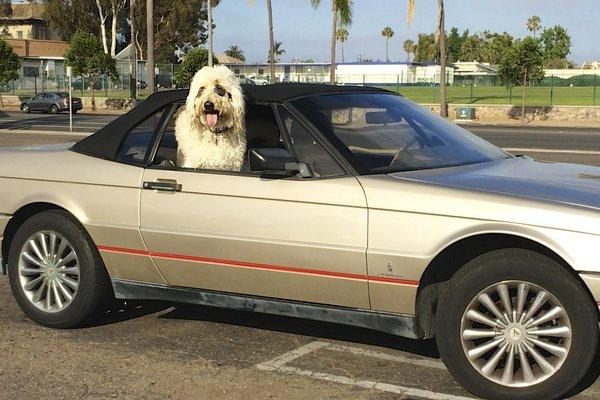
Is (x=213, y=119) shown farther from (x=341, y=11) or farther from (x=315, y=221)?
(x=341, y=11)

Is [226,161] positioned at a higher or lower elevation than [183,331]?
higher

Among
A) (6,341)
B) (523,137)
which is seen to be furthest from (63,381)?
(523,137)

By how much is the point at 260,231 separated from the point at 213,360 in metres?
0.84

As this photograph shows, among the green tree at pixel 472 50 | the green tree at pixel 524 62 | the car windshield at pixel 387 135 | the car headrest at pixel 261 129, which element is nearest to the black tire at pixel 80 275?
the car headrest at pixel 261 129

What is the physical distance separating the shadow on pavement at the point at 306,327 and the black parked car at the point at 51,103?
43.8 meters

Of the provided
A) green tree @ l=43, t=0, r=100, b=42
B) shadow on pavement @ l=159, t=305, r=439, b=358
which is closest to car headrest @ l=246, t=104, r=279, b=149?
shadow on pavement @ l=159, t=305, r=439, b=358

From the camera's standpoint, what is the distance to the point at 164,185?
5102 millimetres

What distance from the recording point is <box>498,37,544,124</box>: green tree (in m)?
38.3

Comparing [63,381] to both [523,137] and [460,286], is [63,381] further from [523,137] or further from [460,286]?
[523,137]

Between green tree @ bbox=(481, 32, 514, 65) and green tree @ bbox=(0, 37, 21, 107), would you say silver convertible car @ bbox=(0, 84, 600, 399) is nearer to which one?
green tree @ bbox=(0, 37, 21, 107)

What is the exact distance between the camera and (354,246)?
447 centimetres

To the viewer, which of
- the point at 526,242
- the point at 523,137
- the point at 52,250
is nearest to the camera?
the point at 526,242

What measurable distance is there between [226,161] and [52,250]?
4.49ft

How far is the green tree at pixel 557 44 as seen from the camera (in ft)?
479
